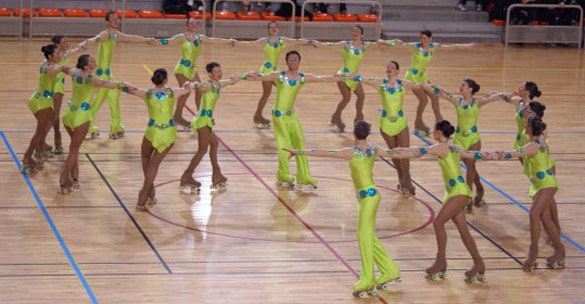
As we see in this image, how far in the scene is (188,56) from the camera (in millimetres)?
18219

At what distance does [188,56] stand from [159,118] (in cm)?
452

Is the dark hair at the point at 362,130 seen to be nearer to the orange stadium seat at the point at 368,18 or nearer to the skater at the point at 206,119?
the skater at the point at 206,119

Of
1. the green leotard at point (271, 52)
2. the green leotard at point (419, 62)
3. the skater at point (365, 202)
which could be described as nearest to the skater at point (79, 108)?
the skater at point (365, 202)

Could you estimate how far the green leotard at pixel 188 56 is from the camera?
18109mm

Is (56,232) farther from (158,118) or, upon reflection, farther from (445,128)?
(445,128)

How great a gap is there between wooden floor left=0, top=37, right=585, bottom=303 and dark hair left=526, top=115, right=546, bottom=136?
160 cm

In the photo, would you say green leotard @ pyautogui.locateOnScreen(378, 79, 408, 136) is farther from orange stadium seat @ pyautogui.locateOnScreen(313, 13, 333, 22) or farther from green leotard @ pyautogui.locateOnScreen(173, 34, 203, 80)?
orange stadium seat @ pyautogui.locateOnScreen(313, 13, 333, 22)

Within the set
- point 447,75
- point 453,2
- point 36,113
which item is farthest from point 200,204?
point 453,2

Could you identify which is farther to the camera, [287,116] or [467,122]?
[287,116]

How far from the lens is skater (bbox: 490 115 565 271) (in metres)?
12.2

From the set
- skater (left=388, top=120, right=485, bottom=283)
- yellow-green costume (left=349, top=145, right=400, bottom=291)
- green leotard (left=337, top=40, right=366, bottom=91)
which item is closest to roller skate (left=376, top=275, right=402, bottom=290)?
yellow-green costume (left=349, top=145, right=400, bottom=291)

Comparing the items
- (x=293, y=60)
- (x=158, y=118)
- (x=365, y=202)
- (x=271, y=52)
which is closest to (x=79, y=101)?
(x=158, y=118)

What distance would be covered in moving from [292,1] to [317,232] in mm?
16579

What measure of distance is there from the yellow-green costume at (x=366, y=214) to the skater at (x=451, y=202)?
0.72m
